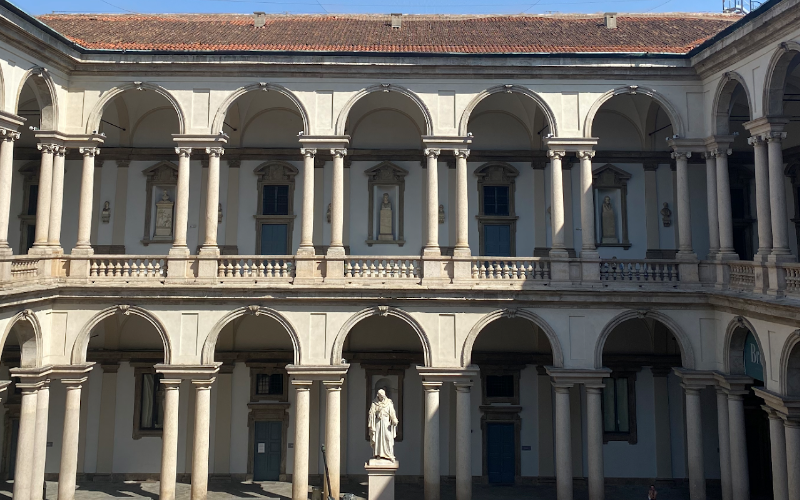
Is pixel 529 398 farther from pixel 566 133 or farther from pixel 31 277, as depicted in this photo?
pixel 31 277

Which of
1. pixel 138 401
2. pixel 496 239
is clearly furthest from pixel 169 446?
pixel 496 239

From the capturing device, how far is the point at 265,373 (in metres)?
21.5

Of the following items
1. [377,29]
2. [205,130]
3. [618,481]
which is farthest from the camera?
[377,29]

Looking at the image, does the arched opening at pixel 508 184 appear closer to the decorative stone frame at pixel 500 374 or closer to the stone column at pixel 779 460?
the decorative stone frame at pixel 500 374

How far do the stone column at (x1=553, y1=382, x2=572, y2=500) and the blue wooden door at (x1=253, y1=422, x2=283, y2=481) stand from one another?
370 inches

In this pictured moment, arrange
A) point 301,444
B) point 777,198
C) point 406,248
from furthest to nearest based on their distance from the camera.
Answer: point 406,248, point 301,444, point 777,198

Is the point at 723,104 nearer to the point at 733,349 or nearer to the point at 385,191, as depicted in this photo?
the point at 733,349

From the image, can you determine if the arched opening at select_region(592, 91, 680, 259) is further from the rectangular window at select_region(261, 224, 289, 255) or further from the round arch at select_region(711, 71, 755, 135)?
the rectangular window at select_region(261, 224, 289, 255)

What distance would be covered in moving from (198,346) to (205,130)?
624cm

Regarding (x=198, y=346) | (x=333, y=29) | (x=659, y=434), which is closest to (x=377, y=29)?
(x=333, y=29)

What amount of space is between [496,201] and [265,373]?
32.4 ft

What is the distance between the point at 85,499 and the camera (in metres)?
18.9

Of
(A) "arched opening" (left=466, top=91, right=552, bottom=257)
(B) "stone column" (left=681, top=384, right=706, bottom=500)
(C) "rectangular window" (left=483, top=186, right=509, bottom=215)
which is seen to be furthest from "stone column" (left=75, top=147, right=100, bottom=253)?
(B) "stone column" (left=681, top=384, right=706, bottom=500)

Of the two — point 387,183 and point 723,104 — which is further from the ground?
point 723,104
